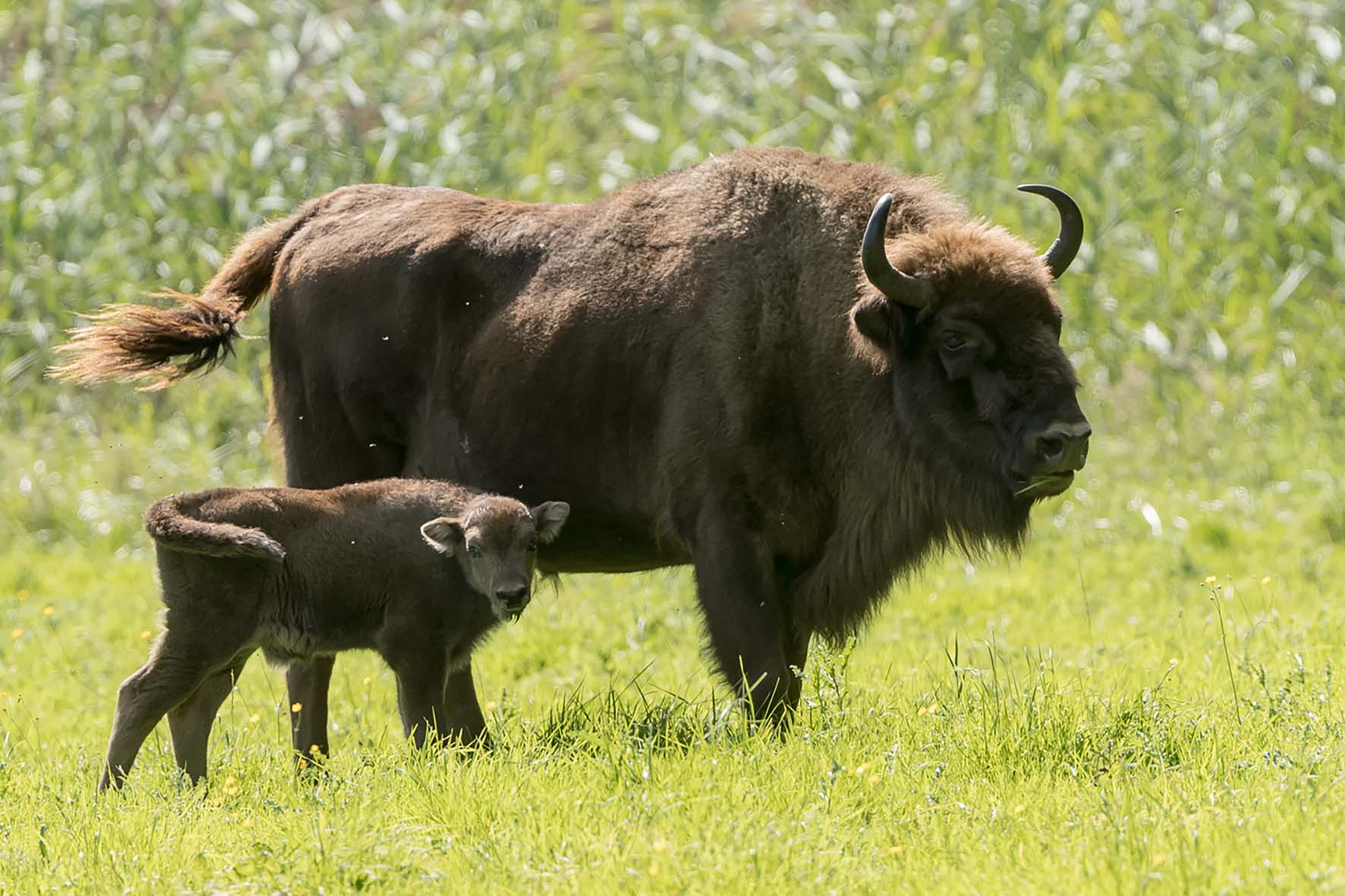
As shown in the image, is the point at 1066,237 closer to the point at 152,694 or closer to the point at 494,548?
the point at 494,548

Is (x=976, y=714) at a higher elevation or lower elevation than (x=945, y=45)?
higher

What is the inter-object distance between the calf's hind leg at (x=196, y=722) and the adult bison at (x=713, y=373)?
67 centimetres

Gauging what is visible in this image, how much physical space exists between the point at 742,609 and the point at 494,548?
965 mm

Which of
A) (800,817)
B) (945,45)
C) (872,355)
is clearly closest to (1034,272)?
(872,355)

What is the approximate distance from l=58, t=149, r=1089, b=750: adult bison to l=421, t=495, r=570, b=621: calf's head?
64cm

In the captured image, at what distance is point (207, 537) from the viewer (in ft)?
20.6

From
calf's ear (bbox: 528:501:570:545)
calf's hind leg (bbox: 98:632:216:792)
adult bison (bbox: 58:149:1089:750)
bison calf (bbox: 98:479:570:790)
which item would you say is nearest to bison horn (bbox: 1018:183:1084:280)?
adult bison (bbox: 58:149:1089:750)

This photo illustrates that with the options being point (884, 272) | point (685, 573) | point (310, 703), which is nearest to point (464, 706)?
point (310, 703)

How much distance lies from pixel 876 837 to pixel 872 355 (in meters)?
2.38

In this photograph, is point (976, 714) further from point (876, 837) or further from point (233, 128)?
point (233, 128)

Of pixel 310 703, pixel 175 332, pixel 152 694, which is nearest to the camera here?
pixel 152 694

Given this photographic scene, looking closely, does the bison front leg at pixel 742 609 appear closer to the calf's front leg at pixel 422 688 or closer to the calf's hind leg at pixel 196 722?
the calf's front leg at pixel 422 688

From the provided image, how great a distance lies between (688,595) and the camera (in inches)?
409

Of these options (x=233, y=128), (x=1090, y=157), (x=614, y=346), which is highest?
(x=614, y=346)
